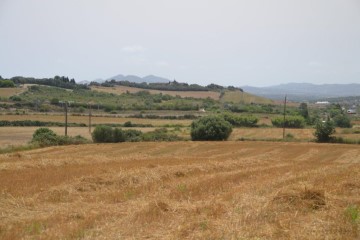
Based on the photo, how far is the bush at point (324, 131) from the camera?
5678cm

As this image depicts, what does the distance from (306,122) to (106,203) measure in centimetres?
8756

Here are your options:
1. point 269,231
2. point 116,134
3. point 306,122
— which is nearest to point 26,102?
point 116,134

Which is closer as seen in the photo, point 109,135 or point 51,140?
point 51,140

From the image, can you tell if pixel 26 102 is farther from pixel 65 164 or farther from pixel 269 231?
pixel 269 231

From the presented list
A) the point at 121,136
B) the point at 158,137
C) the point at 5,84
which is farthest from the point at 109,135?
the point at 5,84

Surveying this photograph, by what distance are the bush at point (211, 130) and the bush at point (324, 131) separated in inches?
475

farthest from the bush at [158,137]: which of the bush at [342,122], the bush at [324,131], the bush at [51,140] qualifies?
the bush at [342,122]

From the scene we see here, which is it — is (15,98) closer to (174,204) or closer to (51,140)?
(51,140)

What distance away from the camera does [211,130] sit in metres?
59.1

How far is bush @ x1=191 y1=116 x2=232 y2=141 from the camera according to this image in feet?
194

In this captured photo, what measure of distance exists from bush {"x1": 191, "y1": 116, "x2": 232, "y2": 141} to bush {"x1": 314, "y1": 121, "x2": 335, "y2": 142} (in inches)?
475

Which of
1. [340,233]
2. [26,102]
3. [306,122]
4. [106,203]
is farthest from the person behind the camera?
[26,102]

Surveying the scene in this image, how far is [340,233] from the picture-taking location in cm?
818

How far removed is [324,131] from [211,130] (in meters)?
15.1
